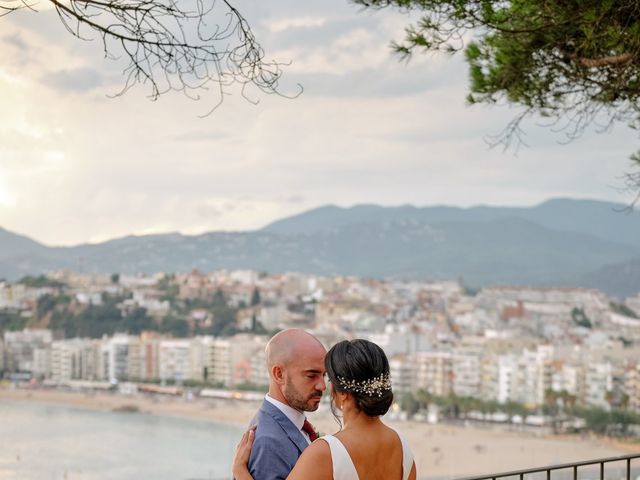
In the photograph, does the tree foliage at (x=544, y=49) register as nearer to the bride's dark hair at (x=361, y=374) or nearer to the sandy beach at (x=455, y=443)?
the bride's dark hair at (x=361, y=374)

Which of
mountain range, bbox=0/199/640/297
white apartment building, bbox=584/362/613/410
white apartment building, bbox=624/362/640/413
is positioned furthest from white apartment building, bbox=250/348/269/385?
mountain range, bbox=0/199/640/297

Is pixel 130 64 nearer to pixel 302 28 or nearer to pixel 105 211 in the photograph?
pixel 302 28

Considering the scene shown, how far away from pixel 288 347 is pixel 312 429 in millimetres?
137

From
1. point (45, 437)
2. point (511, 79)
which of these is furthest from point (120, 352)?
point (511, 79)

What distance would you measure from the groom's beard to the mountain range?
61.4 metres

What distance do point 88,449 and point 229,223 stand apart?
32324 mm

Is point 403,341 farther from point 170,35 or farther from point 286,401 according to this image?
point 286,401

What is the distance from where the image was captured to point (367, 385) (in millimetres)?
1329

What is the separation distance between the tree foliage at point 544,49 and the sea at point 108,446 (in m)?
31.6

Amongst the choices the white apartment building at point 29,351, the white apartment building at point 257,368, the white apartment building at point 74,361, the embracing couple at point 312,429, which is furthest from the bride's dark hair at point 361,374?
the white apartment building at point 29,351

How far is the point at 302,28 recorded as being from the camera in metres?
50.9

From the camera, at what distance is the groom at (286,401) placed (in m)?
1.38

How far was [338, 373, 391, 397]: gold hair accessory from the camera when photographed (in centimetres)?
133

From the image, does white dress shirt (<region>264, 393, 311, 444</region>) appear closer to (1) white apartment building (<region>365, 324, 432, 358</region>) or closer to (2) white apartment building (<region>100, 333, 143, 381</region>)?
(1) white apartment building (<region>365, 324, 432, 358</region>)
